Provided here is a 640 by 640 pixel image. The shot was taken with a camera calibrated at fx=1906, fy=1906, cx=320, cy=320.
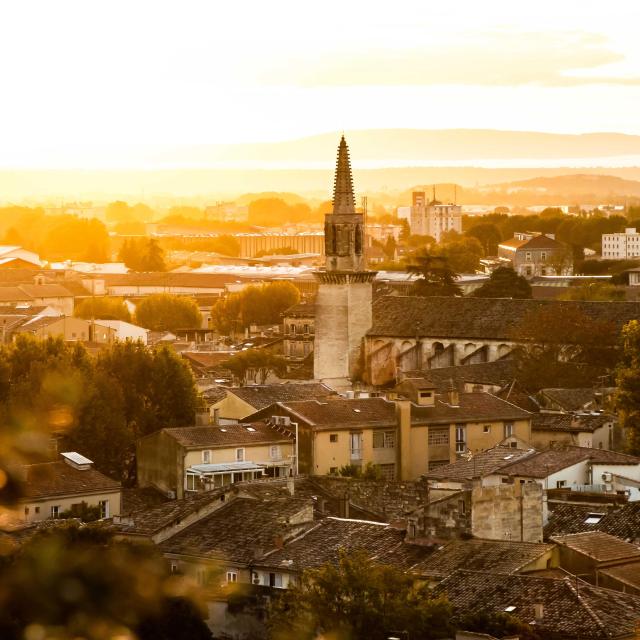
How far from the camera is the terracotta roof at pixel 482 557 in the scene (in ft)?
83.9

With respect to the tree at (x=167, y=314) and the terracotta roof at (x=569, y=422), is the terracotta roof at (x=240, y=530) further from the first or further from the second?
the tree at (x=167, y=314)

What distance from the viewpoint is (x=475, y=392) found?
4756 cm

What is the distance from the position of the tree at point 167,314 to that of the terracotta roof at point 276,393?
51877mm

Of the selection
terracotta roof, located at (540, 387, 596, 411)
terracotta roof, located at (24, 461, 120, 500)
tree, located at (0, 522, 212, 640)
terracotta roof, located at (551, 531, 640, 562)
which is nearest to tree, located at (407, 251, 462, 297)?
terracotta roof, located at (540, 387, 596, 411)

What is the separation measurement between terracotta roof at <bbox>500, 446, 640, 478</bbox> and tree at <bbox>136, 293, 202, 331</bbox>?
65113 millimetres

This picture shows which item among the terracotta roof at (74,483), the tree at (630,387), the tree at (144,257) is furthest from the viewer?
the tree at (144,257)

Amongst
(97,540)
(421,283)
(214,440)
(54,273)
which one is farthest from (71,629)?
(54,273)

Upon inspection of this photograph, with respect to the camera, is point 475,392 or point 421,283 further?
point 421,283

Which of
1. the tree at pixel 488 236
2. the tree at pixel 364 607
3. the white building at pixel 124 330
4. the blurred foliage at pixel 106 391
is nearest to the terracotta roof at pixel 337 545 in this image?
the tree at pixel 364 607

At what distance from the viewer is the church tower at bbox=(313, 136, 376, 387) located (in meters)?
62.3

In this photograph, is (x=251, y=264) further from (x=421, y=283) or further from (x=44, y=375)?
(x=44, y=375)

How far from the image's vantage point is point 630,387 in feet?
151

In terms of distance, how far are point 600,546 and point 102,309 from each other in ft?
259

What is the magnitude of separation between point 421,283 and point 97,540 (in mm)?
76552
